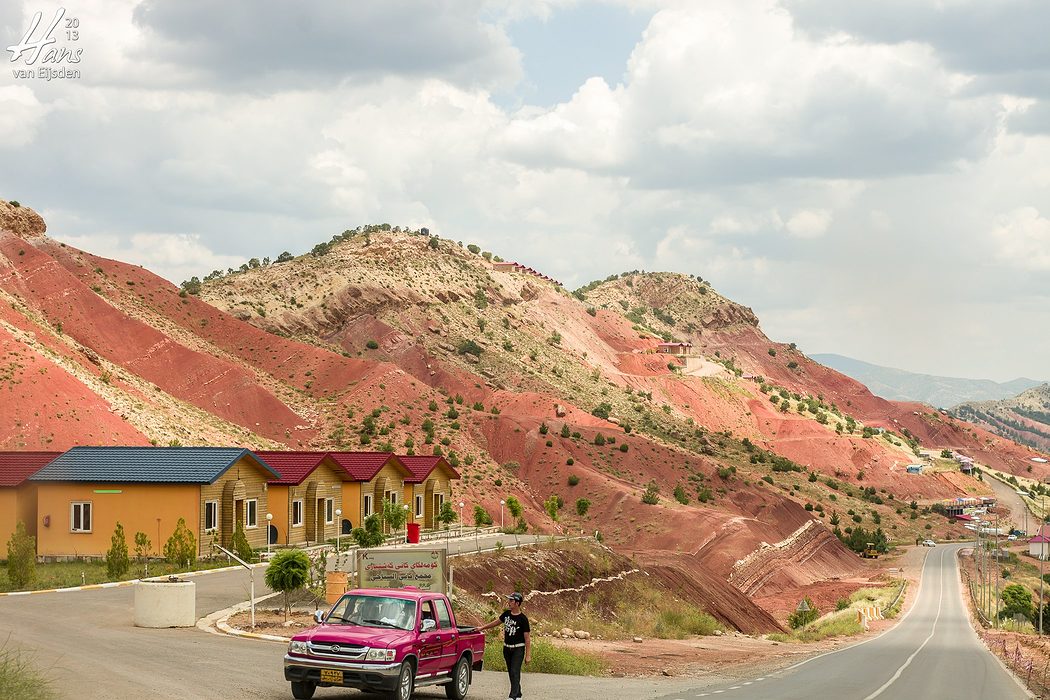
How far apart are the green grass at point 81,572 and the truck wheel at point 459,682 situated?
20.3 meters

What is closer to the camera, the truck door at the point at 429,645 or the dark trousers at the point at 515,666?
the truck door at the point at 429,645

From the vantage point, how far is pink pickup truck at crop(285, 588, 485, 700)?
59.4 ft

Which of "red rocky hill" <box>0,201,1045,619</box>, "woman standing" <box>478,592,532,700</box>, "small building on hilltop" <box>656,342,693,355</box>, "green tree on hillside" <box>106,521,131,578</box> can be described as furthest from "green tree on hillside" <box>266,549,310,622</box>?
"small building on hilltop" <box>656,342,693,355</box>

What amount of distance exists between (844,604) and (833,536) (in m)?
31.5

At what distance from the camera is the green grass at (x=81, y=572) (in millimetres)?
37062

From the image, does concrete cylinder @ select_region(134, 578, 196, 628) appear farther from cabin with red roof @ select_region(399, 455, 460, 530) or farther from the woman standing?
cabin with red roof @ select_region(399, 455, 460, 530)

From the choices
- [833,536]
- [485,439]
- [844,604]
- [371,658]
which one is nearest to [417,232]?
[485,439]

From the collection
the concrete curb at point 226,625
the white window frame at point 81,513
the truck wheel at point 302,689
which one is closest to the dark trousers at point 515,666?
the truck wheel at point 302,689

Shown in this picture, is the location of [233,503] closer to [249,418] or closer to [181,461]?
[181,461]

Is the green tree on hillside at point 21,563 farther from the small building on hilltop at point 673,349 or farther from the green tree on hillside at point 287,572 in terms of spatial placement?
the small building on hilltop at point 673,349

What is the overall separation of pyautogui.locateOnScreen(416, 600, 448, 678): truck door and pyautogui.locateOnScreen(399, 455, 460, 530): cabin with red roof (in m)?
47.4

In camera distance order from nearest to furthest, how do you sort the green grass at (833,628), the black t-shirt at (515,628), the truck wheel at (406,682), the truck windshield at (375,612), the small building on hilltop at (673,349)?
the truck wheel at (406,682) < the truck windshield at (375,612) < the black t-shirt at (515,628) < the green grass at (833,628) < the small building on hilltop at (673,349)

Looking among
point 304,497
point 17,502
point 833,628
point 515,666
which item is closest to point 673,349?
point 833,628

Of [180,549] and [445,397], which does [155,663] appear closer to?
[180,549]
